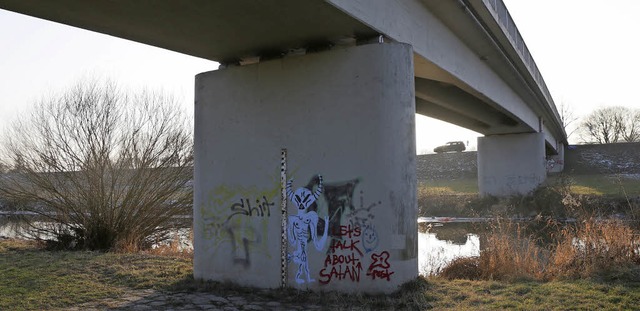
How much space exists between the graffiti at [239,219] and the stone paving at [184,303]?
0.71 m

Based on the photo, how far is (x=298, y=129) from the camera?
6723 mm

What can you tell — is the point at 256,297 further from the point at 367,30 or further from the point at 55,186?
the point at 55,186

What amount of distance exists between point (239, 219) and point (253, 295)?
42.7 inches

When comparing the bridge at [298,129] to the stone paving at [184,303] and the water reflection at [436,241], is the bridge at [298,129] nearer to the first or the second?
the stone paving at [184,303]

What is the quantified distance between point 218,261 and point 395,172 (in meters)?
2.82

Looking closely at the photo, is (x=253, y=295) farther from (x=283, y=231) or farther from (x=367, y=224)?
(x=367, y=224)

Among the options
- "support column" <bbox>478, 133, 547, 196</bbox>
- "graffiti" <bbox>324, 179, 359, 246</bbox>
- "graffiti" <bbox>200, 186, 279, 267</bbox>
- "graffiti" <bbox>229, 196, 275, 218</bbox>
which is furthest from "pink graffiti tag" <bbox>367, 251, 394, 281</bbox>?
"support column" <bbox>478, 133, 547, 196</bbox>

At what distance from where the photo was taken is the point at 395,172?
620cm

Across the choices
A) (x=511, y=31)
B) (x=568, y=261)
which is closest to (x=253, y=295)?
(x=568, y=261)

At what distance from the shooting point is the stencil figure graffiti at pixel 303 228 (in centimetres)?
646

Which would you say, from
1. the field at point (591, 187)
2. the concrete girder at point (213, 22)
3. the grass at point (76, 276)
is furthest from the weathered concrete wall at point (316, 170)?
the field at point (591, 187)

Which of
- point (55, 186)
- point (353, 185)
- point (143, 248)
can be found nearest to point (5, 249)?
point (55, 186)

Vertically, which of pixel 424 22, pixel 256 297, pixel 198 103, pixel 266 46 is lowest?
pixel 256 297

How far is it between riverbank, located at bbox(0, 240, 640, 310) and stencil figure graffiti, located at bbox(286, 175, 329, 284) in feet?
1.23
